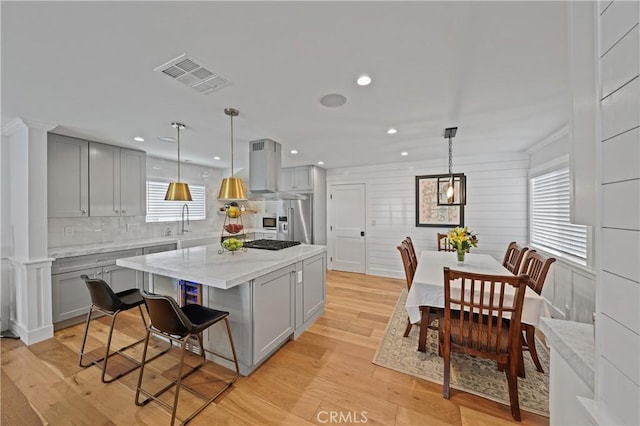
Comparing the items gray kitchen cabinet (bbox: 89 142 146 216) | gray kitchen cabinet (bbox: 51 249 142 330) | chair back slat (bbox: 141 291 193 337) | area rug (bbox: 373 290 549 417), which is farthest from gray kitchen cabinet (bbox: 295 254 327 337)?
gray kitchen cabinet (bbox: 89 142 146 216)

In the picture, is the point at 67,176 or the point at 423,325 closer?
the point at 423,325

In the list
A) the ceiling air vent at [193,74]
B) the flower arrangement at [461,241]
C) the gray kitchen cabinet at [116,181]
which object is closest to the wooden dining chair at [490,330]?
the flower arrangement at [461,241]

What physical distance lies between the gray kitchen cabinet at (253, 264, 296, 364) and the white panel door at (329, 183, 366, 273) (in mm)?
3125

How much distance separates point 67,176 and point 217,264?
8.97ft

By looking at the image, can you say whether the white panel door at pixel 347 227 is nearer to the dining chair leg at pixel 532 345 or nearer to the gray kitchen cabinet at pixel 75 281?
the dining chair leg at pixel 532 345

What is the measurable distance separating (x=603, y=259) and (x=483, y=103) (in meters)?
2.17

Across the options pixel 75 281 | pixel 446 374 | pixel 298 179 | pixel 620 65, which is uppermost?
pixel 298 179

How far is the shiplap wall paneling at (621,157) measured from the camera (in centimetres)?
55

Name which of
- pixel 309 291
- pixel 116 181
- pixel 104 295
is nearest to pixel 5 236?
pixel 116 181

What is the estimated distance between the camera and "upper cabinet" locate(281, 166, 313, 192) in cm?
538

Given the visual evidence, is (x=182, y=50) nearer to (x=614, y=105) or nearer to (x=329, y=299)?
(x=614, y=105)

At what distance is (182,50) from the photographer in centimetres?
152

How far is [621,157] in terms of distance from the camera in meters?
0.59

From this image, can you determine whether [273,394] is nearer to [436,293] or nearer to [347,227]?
[436,293]
